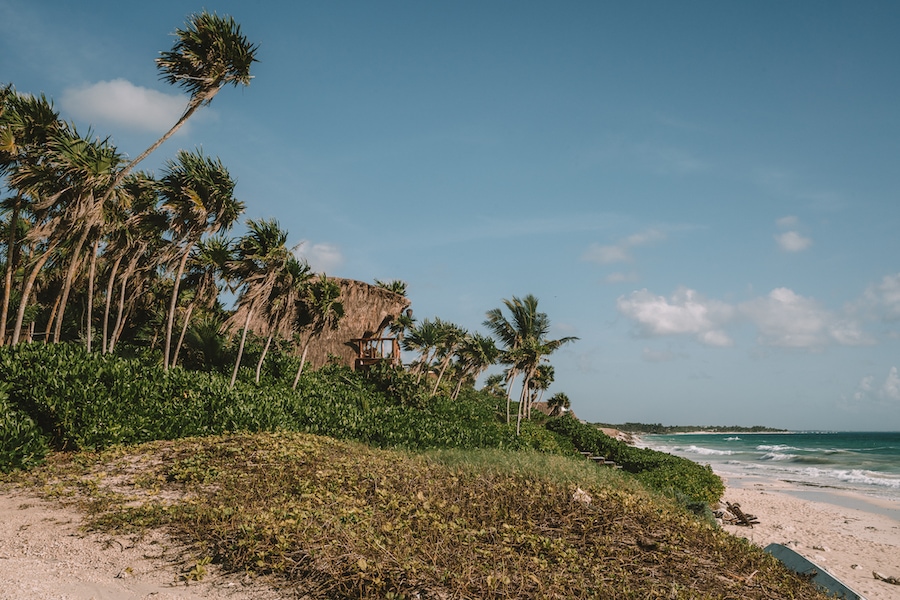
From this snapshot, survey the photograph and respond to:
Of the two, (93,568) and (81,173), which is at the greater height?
(81,173)

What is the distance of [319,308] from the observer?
2234 centimetres

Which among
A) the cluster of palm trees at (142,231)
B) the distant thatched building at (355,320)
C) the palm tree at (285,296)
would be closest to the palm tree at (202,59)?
the cluster of palm trees at (142,231)

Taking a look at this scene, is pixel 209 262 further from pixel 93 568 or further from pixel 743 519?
pixel 743 519

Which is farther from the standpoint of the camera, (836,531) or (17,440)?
(836,531)

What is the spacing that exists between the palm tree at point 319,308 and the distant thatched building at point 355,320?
6.57 metres

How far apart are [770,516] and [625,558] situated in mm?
17353

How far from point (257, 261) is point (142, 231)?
3.87 meters

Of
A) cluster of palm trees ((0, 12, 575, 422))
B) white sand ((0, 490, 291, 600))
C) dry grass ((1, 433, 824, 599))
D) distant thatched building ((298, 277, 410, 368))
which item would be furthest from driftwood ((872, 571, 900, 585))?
distant thatched building ((298, 277, 410, 368))

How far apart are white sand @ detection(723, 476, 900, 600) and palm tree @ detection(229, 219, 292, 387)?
642 inches

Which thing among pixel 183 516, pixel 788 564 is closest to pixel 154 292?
pixel 183 516

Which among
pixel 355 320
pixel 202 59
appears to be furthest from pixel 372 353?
pixel 202 59

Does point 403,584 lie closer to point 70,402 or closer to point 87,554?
point 87,554

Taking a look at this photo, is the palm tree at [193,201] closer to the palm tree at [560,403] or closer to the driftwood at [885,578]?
the driftwood at [885,578]

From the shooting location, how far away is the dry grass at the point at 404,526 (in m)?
5.67
